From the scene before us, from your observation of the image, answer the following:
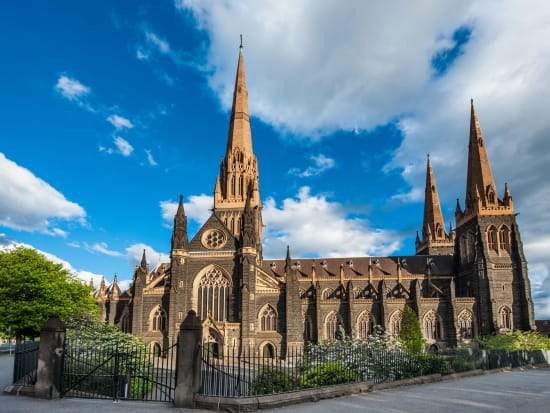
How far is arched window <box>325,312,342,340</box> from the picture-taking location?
47.3 m

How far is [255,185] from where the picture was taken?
54.3m

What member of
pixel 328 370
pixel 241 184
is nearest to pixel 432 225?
pixel 241 184

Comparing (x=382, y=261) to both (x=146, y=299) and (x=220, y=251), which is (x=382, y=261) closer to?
(x=220, y=251)

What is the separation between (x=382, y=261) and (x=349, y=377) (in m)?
42.9

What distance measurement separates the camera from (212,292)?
41.0m

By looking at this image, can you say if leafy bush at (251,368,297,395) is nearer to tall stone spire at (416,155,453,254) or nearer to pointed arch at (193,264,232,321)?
pointed arch at (193,264,232,321)

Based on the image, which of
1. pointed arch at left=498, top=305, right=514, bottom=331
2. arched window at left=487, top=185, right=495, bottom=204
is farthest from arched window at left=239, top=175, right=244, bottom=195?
pointed arch at left=498, top=305, right=514, bottom=331

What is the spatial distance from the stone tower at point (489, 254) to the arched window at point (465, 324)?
2.52 feet

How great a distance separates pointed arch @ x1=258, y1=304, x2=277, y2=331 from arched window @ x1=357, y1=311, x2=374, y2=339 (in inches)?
448

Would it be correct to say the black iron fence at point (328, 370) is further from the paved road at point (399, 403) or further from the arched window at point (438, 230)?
the arched window at point (438, 230)

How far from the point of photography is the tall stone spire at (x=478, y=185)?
49188mm

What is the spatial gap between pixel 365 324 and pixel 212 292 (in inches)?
691

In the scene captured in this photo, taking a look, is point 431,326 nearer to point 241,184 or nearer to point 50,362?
point 241,184

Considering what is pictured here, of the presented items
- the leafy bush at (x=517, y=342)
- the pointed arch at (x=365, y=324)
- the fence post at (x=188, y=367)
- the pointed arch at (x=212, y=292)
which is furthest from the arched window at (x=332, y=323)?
the fence post at (x=188, y=367)
